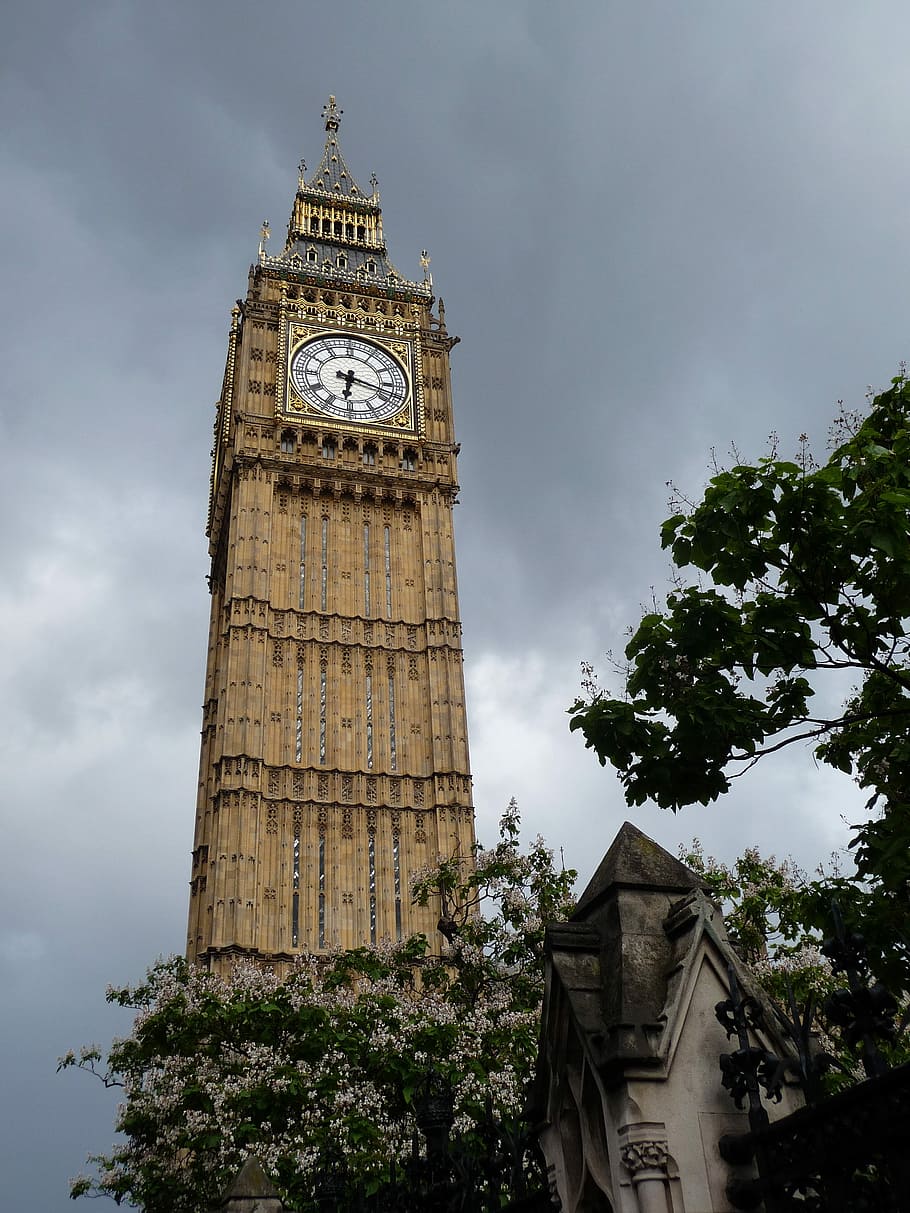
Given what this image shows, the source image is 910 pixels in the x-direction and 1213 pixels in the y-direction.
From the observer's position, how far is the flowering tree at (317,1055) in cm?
1609

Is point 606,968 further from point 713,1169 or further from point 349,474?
point 349,474

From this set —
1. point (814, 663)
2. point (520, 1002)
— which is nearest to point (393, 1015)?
point (520, 1002)

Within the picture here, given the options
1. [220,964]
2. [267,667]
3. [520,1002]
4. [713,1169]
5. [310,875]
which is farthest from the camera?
[267,667]

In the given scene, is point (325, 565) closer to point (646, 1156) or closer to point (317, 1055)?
point (317, 1055)

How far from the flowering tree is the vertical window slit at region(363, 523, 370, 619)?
23.4 metres

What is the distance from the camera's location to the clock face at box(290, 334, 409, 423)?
47406mm

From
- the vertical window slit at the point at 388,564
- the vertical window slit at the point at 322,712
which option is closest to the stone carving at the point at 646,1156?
the vertical window slit at the point at 322,712

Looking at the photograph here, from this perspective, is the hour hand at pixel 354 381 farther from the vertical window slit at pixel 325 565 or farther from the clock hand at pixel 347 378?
the vertical window slit at pixel 325 565

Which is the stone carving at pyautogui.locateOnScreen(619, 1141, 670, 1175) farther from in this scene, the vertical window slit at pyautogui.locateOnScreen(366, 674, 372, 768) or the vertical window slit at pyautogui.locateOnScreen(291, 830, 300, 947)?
the vertical window slit at pyautogui.locateOnScreen(366, 674, 372, 768)

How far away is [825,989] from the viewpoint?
624 inches

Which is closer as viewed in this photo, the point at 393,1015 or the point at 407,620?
the point at 393,1015

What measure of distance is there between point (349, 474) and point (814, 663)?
3912 centimetres

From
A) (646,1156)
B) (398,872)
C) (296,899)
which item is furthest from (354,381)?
(646,1156)

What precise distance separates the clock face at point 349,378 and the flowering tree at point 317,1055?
1179 inches
